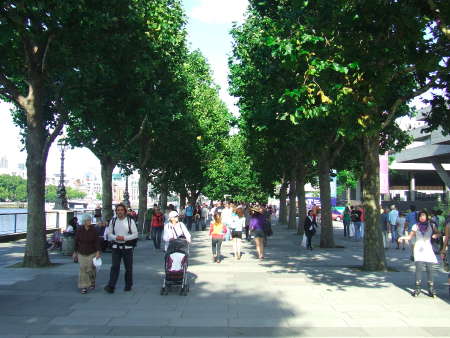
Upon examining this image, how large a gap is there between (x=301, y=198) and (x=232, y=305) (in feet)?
64.0

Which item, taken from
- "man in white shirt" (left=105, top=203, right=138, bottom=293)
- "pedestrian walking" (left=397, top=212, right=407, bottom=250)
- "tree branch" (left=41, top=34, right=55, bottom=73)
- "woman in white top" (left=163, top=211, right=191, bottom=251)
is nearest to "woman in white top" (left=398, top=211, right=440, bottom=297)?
"woman in white top" (left=163, top=211, right=191, bottom=251)

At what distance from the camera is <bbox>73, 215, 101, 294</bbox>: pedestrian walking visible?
32.2 feet

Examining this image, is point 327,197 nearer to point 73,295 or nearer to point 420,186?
point 73,295

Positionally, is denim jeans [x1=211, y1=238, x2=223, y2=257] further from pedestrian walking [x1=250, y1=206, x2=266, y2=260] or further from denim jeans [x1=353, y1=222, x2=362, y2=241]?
denim jeans [x1=353, y1=222, x2=362, y2=241]

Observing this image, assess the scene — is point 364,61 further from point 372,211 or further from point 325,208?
point 325,208

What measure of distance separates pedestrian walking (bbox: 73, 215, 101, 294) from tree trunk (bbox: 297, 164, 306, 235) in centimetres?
1834

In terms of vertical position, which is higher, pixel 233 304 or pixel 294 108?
pixel 294 108

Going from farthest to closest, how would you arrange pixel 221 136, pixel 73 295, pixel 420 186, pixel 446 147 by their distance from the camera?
pixel 420 186, pixel 446 147, pixel 221 136, pixel 73 295

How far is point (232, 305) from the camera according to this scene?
8664 millimetres

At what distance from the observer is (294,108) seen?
32.9ft

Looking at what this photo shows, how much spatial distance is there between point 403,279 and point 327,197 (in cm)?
834

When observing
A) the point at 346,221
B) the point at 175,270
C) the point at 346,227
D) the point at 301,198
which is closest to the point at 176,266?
the point at 175,270

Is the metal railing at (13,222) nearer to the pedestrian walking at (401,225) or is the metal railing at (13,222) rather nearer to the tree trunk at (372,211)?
the tree trunk at (372,211)

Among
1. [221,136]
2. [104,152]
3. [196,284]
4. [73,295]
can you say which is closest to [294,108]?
[196,284]
